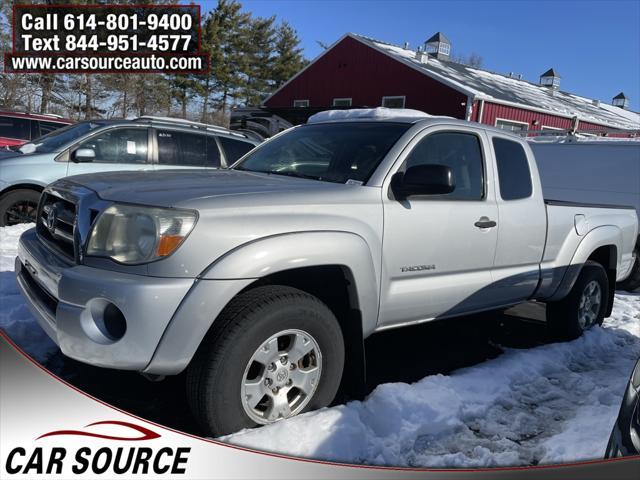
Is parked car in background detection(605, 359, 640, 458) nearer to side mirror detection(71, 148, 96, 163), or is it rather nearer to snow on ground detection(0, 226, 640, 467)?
snow on ground detection(0, 226, 640, 467)

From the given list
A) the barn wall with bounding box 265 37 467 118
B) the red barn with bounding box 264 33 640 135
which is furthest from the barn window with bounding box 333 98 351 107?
the barn wall with bounding box 265 37 467 118

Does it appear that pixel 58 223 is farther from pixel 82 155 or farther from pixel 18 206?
pixel 18 206

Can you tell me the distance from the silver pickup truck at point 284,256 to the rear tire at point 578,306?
820 millimetres

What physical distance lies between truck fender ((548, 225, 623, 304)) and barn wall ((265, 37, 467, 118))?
1578 cm

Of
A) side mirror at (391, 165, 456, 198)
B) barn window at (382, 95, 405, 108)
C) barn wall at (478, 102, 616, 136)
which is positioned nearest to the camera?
side mirror at (391, 165, 456, 198)

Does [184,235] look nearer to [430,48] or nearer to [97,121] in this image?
[97,121]

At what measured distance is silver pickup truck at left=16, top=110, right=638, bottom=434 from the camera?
236cm

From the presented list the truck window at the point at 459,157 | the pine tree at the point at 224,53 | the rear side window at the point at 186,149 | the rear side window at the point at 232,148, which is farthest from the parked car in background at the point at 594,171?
the pine tree at the point at 224,53

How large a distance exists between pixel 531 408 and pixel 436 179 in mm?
1632

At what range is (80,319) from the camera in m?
2.35

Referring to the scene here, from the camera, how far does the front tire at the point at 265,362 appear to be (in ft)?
7.96

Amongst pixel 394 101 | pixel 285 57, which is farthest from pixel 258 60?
pixel 394 101

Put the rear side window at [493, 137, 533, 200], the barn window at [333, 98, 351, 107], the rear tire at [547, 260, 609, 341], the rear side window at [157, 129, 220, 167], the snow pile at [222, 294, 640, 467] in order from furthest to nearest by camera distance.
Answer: the barn window at [333, 98, 351, 107]
the rear side window at [157, 129, 220, 167]
the rear tire at [547, 260, 609, 341]
the rear side window at [493, 137, 533, 200]
the snow pile at [222, 294, 640, 467]

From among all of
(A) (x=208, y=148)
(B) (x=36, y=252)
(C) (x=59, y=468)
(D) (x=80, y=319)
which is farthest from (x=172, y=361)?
(A) (x=208, y=148)
